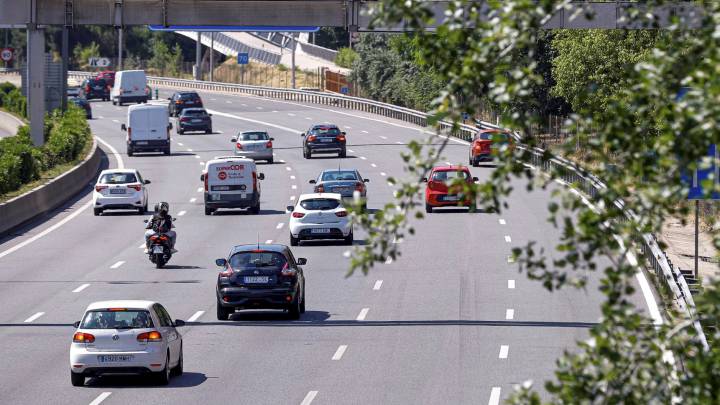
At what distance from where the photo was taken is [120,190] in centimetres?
4888

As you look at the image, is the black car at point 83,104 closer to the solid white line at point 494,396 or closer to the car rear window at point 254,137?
the car rear window at point 254,137

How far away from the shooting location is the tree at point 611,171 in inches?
335

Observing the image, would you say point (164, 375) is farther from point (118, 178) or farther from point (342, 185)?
point (118, 178)

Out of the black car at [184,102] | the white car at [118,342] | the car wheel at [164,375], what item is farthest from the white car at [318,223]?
the black car at [184,102]

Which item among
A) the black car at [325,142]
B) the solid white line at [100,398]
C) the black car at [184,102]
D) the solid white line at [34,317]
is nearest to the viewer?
the solid white line at [100,398]

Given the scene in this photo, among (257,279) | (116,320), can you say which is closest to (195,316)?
(257,279)

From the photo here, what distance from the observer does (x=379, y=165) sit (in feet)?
211

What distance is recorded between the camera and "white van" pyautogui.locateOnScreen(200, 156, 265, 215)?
48.1m

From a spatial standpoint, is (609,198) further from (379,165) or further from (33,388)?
(379,165)

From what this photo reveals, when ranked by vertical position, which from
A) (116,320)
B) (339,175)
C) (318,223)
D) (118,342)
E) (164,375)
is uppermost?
(339,175)

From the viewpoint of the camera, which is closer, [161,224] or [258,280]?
[258,280]

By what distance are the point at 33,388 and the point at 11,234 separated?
23797 millimetres

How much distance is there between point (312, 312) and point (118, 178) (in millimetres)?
20253

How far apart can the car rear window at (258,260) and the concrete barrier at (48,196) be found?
16830 mm
